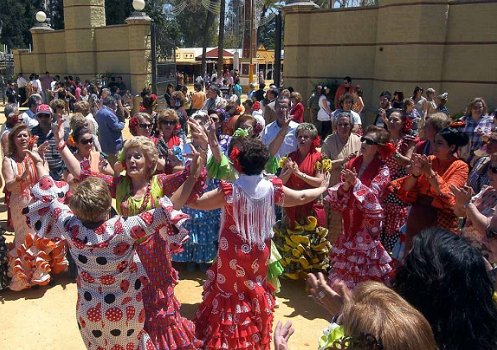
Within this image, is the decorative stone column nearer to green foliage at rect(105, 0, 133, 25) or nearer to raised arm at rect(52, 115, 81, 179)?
green foliage at rect(105, 0, 133, 25)

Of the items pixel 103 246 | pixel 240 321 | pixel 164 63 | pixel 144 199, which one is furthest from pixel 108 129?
pixel 164 63

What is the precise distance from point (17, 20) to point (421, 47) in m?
36.7

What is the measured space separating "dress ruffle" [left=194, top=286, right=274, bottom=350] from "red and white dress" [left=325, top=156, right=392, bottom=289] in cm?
101

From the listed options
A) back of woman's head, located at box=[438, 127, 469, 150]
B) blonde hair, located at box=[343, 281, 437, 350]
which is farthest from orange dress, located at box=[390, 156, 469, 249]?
blonde hair, located at box=[343, 281, 437, 350]

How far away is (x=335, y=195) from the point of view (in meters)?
4.35

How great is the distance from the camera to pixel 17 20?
1524 inches

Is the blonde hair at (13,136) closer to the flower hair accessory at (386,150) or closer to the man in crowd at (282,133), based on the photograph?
the man in crowd at (282,133)

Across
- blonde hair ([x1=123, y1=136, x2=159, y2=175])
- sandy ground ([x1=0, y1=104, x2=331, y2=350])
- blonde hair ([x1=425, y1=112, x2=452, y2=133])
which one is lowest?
sandy ground ([x1=0, y1=104, x2=331, y2=350])

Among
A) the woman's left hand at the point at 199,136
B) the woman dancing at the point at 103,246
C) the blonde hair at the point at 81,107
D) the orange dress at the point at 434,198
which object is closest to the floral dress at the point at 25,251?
the woman dancing at the point at 103,246

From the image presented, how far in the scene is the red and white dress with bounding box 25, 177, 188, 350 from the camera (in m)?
2.63

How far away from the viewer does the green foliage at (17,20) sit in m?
38.1

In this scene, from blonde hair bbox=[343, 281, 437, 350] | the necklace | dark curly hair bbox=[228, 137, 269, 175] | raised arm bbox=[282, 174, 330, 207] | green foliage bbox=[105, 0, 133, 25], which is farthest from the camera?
green foliage bbox=[105, 0, 133, 25]

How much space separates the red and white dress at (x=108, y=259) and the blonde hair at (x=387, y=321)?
53.9 inches

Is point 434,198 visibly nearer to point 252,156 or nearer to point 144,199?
point 252,156
